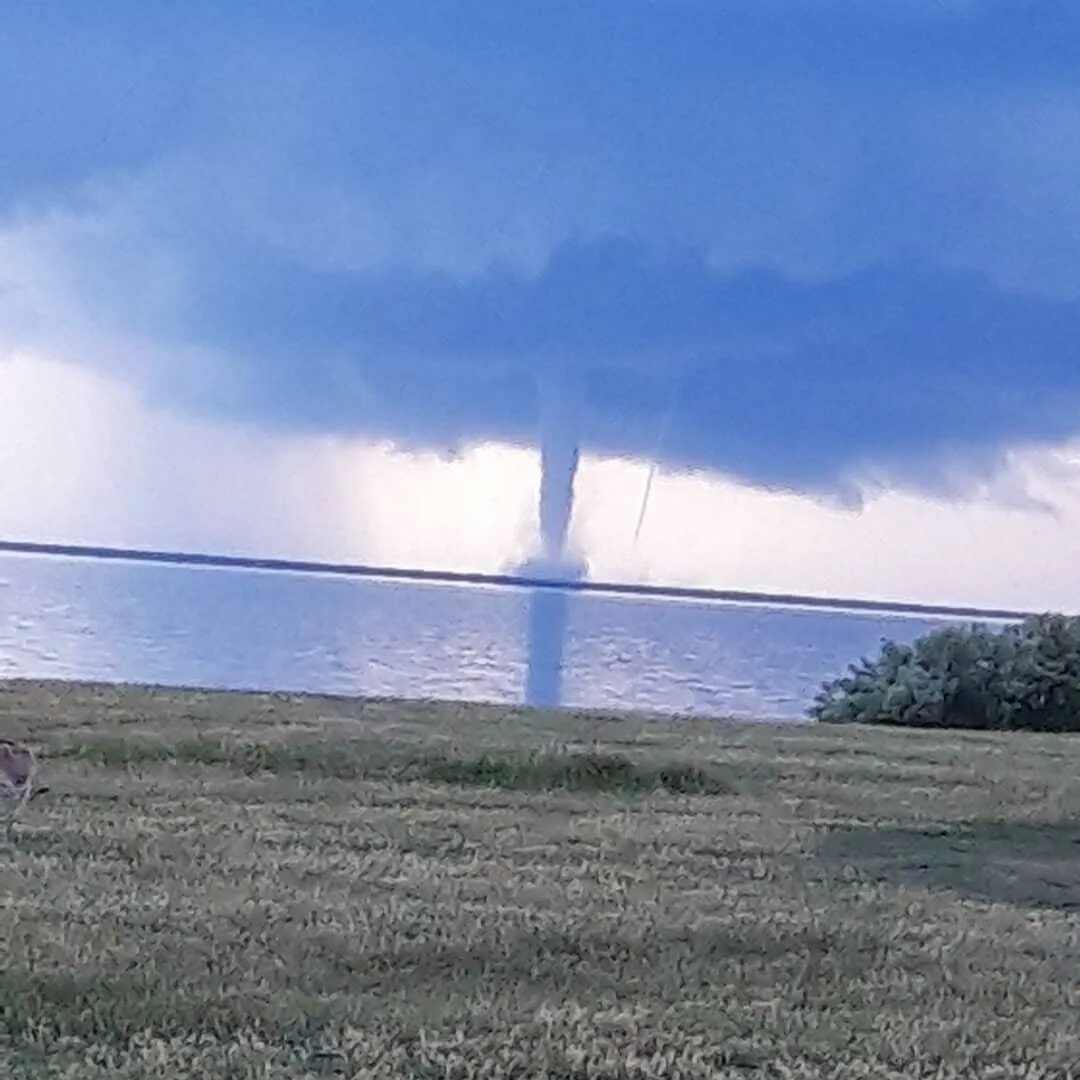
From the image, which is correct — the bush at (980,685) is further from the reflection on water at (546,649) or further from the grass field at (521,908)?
the grass field at (521,908)

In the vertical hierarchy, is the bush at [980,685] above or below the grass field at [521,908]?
above

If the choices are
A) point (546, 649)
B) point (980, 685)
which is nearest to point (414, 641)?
point (546, 649)

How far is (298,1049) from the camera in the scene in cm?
225

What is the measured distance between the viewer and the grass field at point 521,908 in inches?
91.4

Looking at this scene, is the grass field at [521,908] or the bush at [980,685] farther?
the bush at [980,685]

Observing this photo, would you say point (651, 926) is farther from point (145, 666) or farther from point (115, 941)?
point (145, 666)

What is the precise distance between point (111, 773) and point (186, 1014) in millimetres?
2127

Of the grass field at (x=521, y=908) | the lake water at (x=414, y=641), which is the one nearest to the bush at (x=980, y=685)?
the lake water at (x=414, y=641)

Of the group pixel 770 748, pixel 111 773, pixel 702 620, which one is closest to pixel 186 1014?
pixel 111 773

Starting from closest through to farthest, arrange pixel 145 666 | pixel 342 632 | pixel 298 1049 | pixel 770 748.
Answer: pixel 298 1049 < pixel 770 748 < pixel 145 666 < pixel 342 632

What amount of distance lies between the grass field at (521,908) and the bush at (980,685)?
4054 mm

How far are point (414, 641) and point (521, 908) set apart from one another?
872cm

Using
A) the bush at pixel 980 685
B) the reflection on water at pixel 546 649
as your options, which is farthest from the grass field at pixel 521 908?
the bush at pixel 980 685

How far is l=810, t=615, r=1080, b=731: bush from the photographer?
9.26 meters
